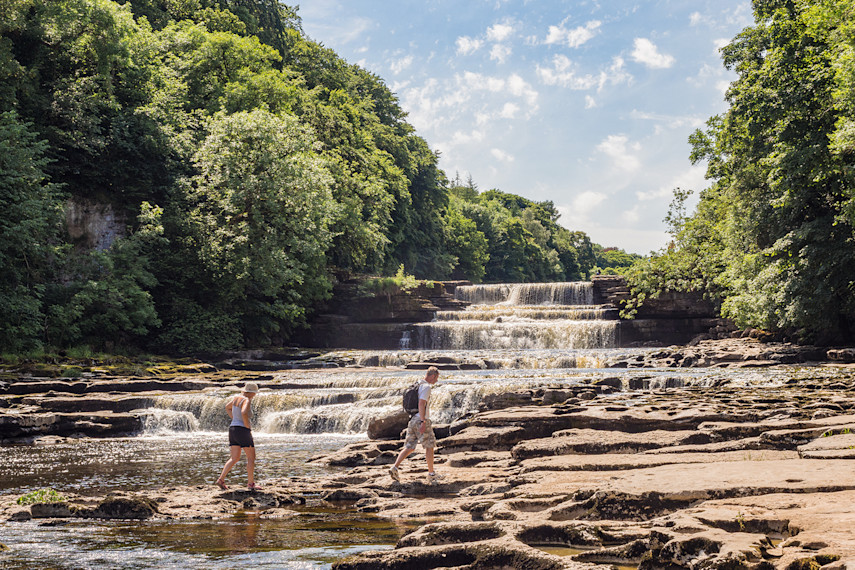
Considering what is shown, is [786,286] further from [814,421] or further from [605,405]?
[814,421]

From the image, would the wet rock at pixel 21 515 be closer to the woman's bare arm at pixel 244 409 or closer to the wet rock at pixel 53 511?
the wet rock at pixel 53 511

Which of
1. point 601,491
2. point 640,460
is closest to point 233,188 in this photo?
point 640,460

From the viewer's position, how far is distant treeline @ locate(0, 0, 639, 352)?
1144 inches

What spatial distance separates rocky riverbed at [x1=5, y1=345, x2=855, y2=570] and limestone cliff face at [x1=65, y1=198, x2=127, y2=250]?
22.6m

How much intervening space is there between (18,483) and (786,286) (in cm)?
2358

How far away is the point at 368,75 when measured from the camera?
6812 cm

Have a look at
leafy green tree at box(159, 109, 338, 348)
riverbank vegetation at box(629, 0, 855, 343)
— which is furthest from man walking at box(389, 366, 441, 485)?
leafy green tree at box(159, 109, 338, 348)

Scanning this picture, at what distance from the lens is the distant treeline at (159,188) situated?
29062mm

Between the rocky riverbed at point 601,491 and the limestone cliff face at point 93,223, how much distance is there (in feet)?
74.0

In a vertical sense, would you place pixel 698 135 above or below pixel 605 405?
above

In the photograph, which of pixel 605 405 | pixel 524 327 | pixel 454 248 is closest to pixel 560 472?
pixel 605 405

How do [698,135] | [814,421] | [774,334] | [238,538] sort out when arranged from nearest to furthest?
[238,538]
[814,421]
[774,334]
[698,135]

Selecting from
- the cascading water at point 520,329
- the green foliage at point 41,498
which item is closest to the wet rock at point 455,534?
the green foliage at point 41,498

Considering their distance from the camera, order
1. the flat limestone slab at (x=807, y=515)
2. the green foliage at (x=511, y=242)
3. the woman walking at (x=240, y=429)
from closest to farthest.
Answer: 1. the flat limestone slab at (x=807, y=515)
2. the woman walking at (x=240, y=429)
3. the green foliage at (x=511, y=242)
